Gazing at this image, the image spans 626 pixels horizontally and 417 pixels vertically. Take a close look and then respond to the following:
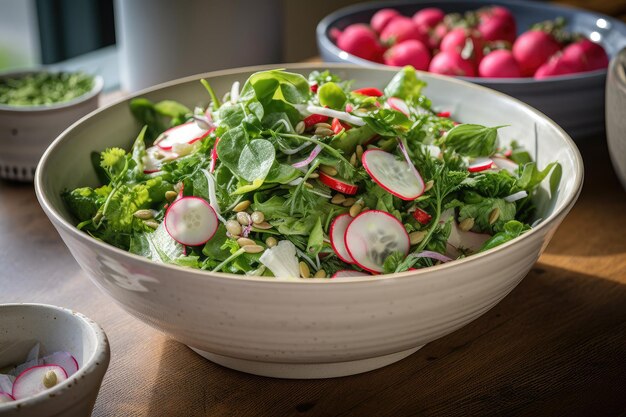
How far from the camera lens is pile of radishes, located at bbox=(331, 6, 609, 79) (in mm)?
1761

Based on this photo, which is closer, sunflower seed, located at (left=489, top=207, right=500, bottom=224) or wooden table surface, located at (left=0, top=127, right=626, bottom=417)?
wooden table surface, located at (left=0, top=127, right=626, bottom=417)

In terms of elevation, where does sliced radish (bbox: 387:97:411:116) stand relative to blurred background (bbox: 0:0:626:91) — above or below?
above

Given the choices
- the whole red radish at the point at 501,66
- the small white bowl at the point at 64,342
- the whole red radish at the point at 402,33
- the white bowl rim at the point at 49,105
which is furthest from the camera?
the whole red radish at the point at 402,33

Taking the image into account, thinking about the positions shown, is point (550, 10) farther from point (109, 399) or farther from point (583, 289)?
point (109, 399)

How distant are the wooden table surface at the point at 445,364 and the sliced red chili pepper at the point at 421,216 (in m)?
0.20

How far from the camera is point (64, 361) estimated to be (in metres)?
0.95

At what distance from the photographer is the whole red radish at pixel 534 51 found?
1811 mm

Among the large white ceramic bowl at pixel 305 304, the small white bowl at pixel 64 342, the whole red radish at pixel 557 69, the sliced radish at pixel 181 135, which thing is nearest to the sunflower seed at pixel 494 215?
the large white ceramic bowl at pixel 305 304

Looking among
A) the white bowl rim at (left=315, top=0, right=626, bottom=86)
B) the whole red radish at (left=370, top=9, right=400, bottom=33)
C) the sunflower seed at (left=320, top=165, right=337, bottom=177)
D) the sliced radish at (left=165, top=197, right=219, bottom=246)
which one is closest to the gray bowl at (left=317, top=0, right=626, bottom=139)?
the white bowl rim at (left=315, top=0, right=626, bottom=86)

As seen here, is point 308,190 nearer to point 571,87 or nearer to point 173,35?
point 571,87

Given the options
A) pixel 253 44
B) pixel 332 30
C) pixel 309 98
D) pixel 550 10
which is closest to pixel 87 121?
pixel 309 98

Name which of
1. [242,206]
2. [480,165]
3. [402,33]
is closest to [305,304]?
[242,206]

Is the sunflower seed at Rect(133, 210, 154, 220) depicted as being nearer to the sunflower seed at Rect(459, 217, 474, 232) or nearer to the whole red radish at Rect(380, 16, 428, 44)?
the sunflower seed at Rect(459, 217, 474, 232)

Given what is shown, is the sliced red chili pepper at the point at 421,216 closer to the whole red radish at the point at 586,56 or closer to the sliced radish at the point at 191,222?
the sliced radish at the point at 191,222
